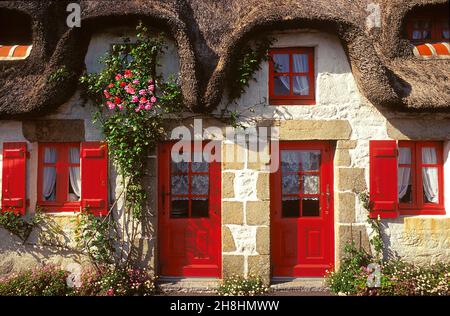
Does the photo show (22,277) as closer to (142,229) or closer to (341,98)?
(142,229)

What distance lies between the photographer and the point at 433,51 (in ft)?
15.9

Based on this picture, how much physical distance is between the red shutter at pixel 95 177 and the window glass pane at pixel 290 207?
261 cm

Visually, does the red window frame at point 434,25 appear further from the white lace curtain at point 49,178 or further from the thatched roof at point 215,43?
the white lace curtain at point 49,178

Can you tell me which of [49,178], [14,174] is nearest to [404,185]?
[49,178]

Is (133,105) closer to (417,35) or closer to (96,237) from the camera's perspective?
(96,237)

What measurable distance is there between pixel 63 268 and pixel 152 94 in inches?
111

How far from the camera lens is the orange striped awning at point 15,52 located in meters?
4.82

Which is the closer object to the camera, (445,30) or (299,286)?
(299,286)

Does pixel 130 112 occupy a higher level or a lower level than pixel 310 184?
higher

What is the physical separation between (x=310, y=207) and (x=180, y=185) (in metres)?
2.00

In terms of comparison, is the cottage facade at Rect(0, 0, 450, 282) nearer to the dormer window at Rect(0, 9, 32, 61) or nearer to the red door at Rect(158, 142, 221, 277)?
the red door at Rect(158, 142, 221, 277)

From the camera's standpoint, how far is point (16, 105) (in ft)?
14.5

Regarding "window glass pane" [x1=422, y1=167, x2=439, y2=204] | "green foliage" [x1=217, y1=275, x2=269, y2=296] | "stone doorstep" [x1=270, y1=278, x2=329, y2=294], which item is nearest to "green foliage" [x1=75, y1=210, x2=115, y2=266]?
"green foliage" [x1=217, y1=275, x2=269, y2=296]
